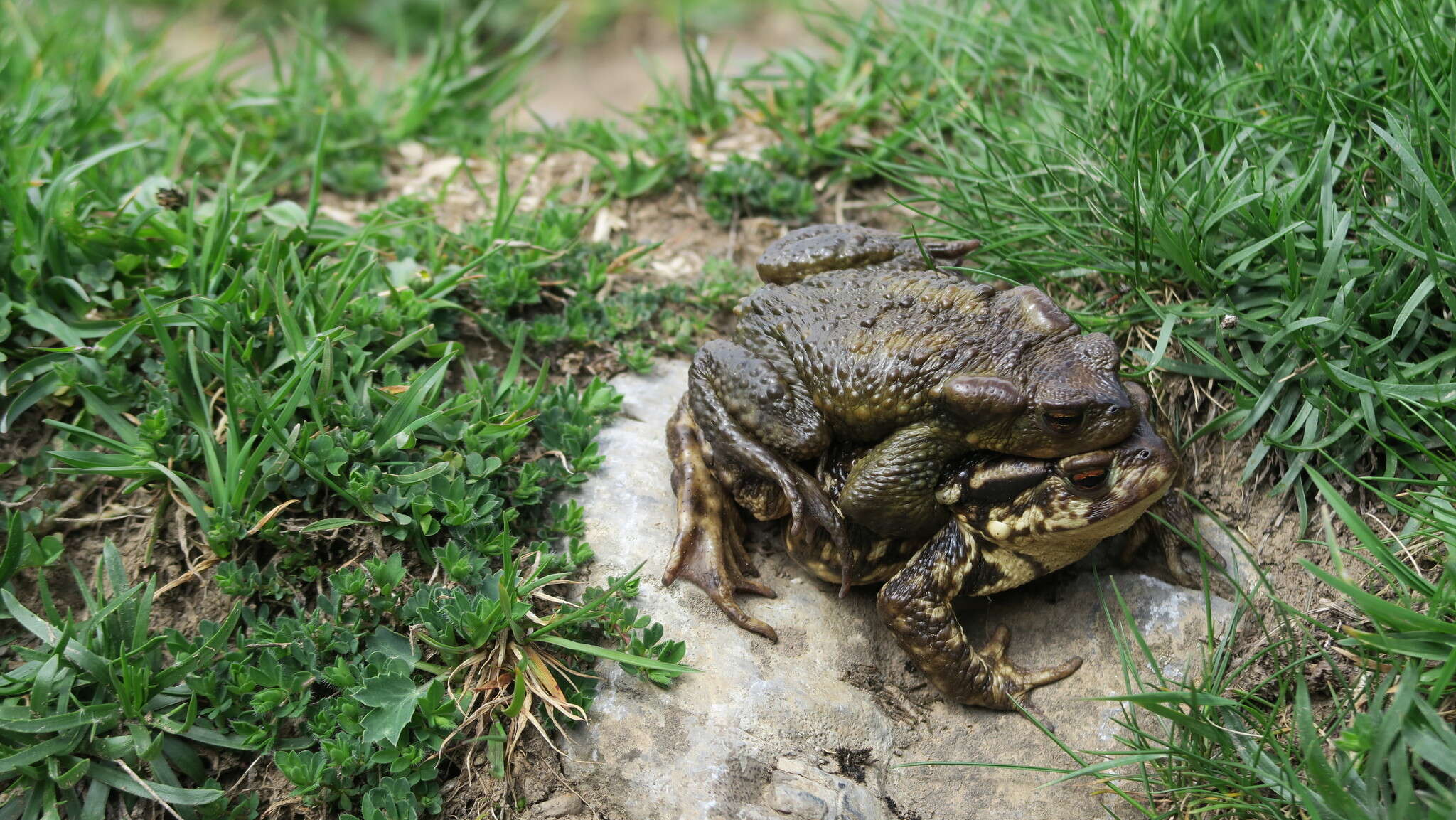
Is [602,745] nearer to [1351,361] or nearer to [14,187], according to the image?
[1351,361]

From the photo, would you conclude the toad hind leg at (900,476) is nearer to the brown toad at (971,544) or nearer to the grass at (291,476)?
the brown toad at (971,544)

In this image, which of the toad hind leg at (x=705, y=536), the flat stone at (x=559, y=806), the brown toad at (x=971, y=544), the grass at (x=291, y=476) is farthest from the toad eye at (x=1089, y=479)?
the flat stone at (x=559, y=806)

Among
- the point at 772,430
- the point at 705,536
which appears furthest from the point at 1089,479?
the point at 705,536

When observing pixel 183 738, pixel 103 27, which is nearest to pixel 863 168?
pixel 183 738

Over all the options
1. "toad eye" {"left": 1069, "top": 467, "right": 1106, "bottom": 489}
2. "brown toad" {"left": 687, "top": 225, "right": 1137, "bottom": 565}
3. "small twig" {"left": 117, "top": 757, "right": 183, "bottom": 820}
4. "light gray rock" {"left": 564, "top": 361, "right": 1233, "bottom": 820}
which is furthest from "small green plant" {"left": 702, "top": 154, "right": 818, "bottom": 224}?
"small twig" {"left": 117, "top": 757, "right": 183, "bottom": 820}

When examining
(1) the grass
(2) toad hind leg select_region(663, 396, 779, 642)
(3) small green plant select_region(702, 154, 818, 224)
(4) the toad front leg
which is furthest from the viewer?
(3) small green plant select_region(702, 154, 818, 224)

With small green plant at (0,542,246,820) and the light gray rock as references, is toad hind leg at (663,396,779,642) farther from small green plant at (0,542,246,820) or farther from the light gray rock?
Answer: small green plant at (0,542,246,820)
